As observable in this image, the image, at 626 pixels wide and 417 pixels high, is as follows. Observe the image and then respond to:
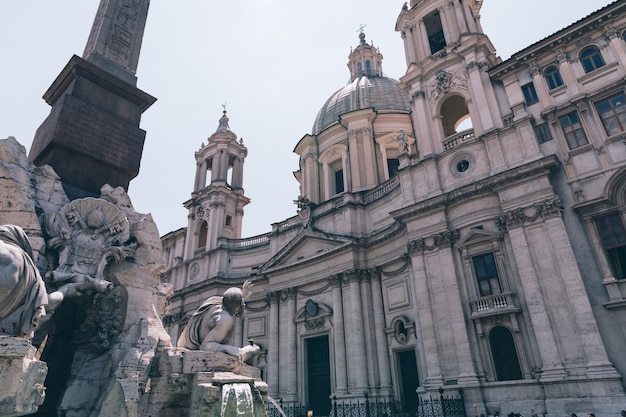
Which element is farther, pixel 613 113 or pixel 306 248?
pixel 306 248

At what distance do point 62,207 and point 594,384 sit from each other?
624 inches

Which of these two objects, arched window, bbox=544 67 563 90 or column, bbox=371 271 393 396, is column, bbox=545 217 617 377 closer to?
arched window, bbox=544 67 563 90

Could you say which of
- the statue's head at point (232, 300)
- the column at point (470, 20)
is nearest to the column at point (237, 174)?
the column at point (470, 20)

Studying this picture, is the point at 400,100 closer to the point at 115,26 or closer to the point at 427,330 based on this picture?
the point at 427,330

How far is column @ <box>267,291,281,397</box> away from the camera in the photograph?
80.4 feet

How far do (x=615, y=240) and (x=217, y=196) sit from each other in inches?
1074

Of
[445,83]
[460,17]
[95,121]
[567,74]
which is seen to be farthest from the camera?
[460,17]

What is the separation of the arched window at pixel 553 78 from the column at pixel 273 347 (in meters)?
19.4

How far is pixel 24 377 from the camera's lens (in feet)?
13.7

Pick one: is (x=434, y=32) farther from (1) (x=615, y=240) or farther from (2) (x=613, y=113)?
(1) (x=615, y=240)

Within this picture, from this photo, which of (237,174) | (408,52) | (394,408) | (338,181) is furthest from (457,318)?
(237,174)

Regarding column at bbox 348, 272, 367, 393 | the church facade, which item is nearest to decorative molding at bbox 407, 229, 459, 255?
the church facade

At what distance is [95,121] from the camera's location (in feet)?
26.0

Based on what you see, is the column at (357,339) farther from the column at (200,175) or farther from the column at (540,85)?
the column at (200,175)
